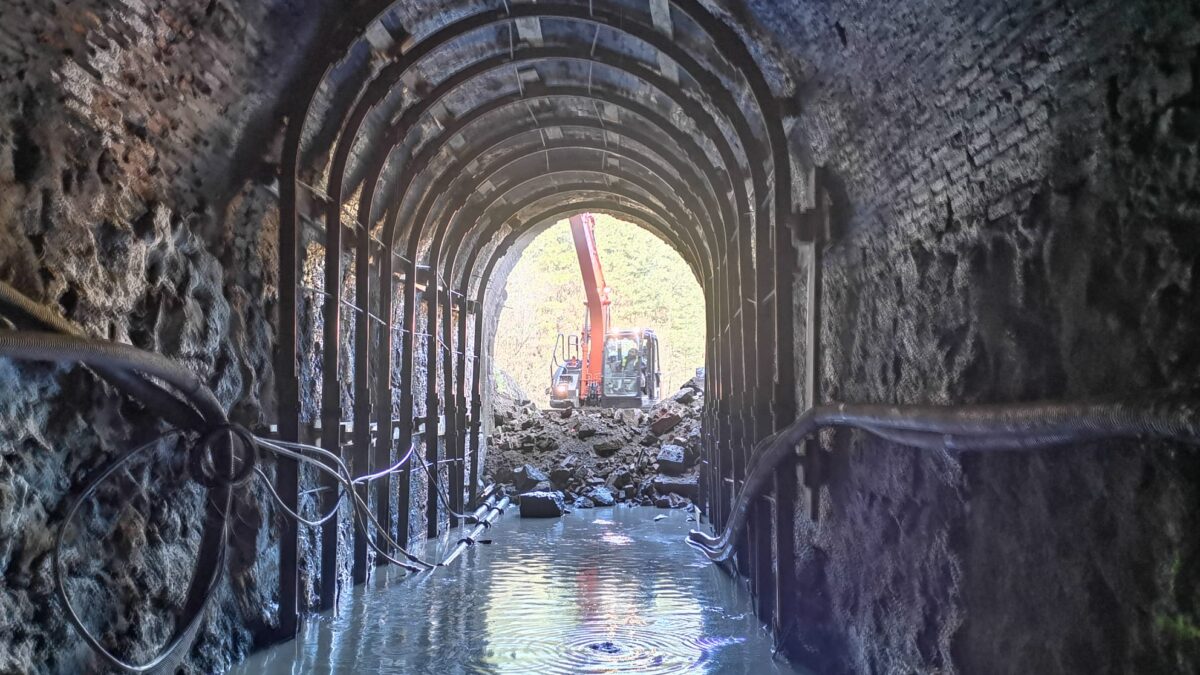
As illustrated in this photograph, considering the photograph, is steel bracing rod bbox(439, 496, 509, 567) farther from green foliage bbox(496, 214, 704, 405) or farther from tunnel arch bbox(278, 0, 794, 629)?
green foliage bbox(496, 214, 704, 405)

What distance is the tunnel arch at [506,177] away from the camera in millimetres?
5148

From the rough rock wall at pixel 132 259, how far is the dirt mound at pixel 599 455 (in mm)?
8376

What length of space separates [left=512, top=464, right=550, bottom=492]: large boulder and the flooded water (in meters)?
4.36

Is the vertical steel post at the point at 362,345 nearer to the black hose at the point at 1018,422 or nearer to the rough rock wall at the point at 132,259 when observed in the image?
the rough rock wall at the point at 132,259

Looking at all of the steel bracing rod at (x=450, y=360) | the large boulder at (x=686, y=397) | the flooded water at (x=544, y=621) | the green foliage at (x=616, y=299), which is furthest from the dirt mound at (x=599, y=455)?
Result: the green foliage at (x=616, y=299)

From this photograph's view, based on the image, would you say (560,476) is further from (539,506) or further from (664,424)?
(664,424)

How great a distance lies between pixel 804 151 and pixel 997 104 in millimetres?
2249

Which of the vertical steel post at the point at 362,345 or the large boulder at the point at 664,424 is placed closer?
the vertical steel post at the point at 362,345

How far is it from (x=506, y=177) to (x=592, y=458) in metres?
6.31

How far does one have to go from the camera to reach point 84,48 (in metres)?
3.45

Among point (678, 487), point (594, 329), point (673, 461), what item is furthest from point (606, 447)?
point (594, 329)

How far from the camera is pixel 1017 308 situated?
2.31 metres

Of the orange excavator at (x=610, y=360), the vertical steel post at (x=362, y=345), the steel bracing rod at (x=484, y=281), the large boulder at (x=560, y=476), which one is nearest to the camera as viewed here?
the vertical steel post at (x=362, y=345)

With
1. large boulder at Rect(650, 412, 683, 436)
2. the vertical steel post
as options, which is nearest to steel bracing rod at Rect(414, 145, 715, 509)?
the vertical steel post
